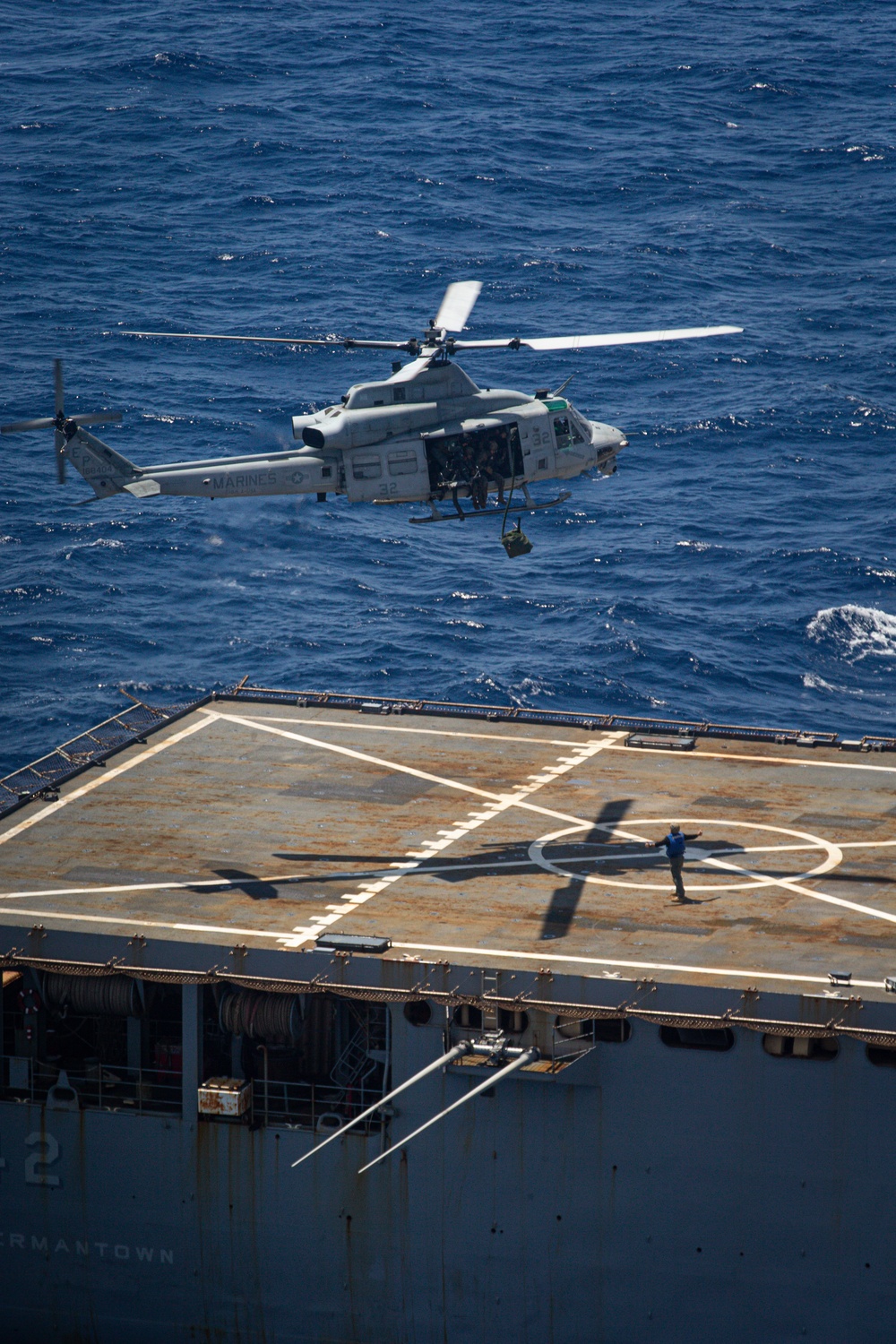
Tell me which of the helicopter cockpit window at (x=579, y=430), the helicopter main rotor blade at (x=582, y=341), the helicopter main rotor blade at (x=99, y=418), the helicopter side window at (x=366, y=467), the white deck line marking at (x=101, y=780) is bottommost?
the white deck line marking at (x=101, y=780)

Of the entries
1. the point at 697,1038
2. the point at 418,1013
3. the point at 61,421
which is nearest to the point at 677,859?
the point at 697,1038

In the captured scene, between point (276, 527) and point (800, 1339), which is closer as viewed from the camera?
point (800, 1339)

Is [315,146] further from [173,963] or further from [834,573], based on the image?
[173,963]

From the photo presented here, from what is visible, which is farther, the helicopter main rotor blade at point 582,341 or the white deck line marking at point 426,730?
the white deck line marking at point 426,730

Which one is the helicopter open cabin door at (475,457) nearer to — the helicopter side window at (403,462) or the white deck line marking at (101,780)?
the helicopter side window at (403,462)

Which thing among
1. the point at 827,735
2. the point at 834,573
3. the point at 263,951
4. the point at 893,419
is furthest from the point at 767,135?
the point at 263,951

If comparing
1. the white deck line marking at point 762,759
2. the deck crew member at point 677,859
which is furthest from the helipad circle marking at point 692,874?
the white deck line marking at point 762,759
